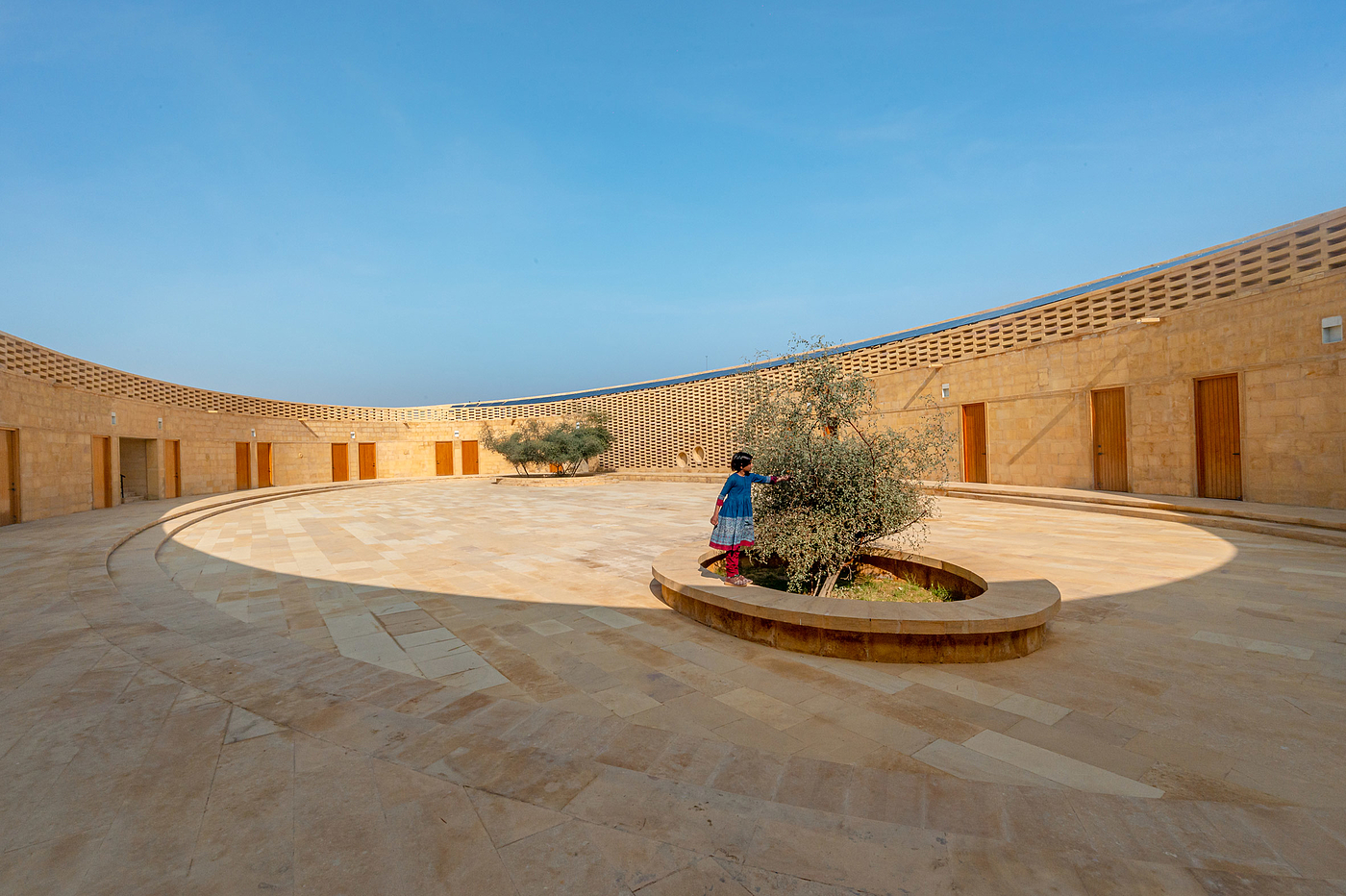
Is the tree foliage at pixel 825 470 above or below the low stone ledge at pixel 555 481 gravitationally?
above

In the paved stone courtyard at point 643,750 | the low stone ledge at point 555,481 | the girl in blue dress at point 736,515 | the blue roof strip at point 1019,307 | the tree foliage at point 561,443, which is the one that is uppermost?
the blue roof strip at point 1019,307

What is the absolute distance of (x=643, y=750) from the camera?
2.33 meters

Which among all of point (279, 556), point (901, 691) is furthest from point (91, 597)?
point (901, 691)

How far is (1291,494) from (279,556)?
13.1 m

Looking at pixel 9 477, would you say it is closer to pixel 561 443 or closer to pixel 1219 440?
pixel 561 443

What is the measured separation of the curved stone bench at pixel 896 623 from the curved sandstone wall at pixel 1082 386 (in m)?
7.26

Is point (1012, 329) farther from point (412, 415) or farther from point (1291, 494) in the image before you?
point (412, 415)

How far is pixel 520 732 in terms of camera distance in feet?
8.10

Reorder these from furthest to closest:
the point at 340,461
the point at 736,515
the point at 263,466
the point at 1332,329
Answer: the point at 340,461 → the point at 263,466 → the point at 1332,329 → the point at 736,515

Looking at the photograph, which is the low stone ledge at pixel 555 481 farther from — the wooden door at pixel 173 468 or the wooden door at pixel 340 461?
the wooden door at pixel 173 468

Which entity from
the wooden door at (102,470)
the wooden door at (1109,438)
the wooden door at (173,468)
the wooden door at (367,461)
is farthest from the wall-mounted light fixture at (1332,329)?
the wooden door at (367,461)

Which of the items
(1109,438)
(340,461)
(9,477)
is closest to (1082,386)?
(1109,438)

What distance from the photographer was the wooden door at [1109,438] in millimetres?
10438

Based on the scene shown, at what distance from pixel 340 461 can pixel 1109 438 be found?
24336mm
